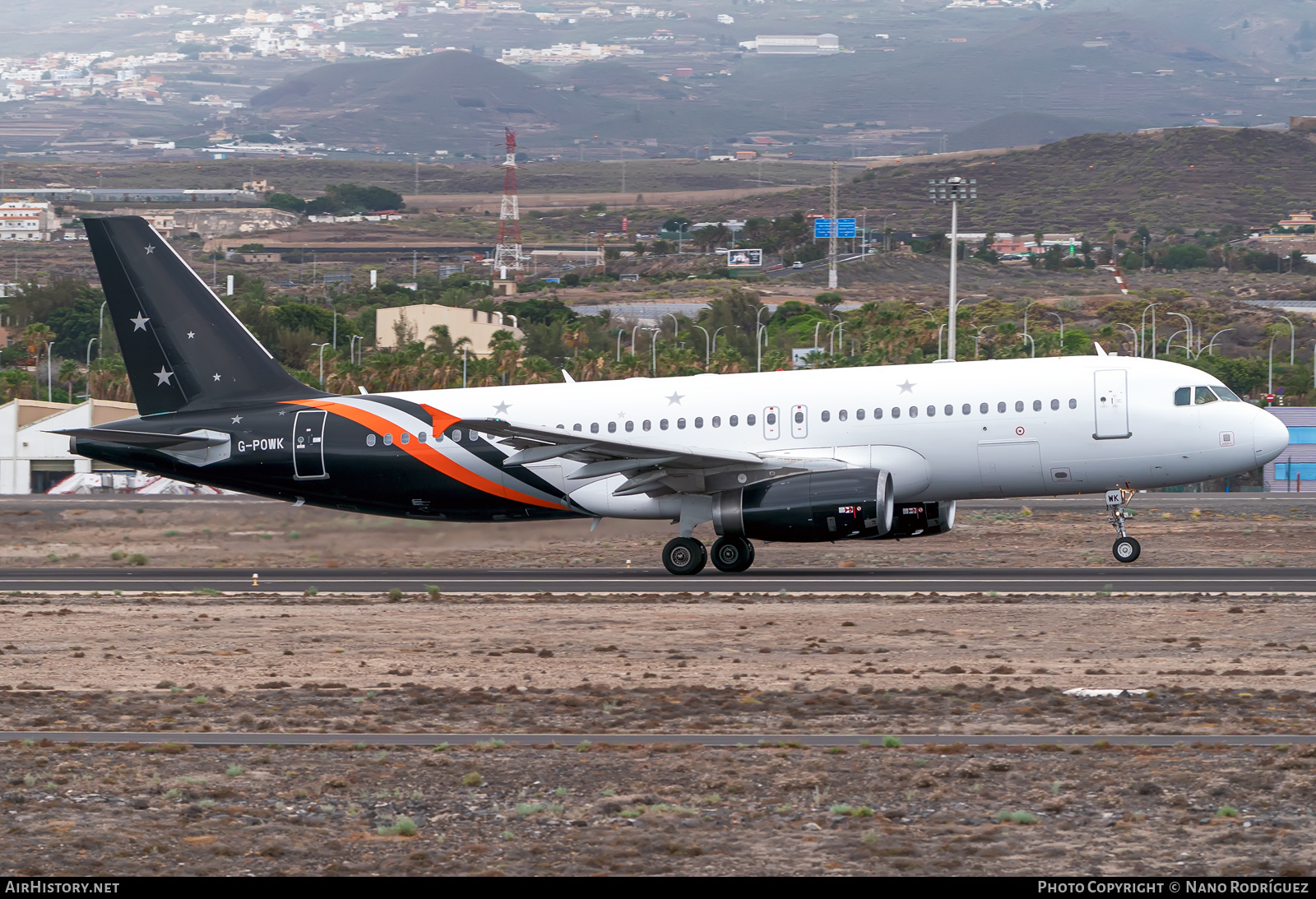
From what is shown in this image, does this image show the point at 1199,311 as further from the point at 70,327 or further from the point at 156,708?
the point at 156,708

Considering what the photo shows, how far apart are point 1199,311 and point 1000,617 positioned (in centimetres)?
16329

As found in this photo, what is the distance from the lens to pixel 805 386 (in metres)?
35.8

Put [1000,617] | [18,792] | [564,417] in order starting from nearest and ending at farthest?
[18,792]
[1000,617]
[564,417]

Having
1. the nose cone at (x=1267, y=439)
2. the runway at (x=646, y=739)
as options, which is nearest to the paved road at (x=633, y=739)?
the runway at (x=646, y=739)

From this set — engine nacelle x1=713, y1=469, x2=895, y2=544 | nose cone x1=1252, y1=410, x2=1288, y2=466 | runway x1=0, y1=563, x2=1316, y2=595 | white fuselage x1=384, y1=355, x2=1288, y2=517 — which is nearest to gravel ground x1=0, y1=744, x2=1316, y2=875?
runway x1=0, y1=563, x2=1316, y2=595

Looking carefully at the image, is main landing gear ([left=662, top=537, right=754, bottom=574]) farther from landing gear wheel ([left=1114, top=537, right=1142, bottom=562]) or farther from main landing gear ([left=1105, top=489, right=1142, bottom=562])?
landing gear wheel ([left=1114, top=537, right=1142, bottom=562])

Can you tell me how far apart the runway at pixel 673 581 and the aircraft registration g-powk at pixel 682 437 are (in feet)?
3.67

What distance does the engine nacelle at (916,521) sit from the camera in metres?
35.5

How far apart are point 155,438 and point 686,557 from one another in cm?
1281

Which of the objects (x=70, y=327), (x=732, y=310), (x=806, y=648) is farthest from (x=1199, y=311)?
(x=806, y=648)

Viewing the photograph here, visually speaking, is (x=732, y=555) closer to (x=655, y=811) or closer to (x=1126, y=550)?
(x=1126, y=550)

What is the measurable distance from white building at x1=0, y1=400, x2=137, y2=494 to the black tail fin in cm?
4589

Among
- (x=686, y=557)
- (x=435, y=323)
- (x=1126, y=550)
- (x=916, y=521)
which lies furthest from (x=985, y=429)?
(x=435, y=323)

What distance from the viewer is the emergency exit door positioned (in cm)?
3750
